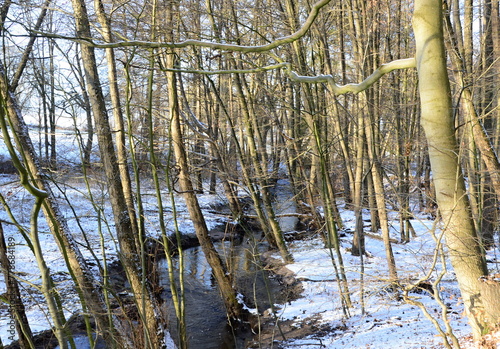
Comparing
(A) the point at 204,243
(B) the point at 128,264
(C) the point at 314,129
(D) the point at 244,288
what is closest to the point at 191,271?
(D) the point at 244,288

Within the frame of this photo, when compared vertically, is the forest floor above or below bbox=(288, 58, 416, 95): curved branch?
below

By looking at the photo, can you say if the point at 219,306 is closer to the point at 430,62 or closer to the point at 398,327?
the point at 398,327

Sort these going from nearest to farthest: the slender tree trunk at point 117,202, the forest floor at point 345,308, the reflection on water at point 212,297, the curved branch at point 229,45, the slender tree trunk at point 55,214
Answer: the curved branch at point 229,45, the forest floor at point 345,308, the slender tree trunk at point 55,214, the slender tree trunk at point 117,202, the reflection on water at point 212,297

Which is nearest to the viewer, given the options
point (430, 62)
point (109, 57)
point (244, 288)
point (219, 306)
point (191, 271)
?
point (430, 62)

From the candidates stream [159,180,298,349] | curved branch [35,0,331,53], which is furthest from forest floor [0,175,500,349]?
curved branch [35,0,331,53]

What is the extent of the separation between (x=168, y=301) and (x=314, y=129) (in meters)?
5.81

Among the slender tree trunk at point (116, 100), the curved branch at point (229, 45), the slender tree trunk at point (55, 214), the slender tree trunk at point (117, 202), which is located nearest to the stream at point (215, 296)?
the slender tree trunk at point (117, 202)

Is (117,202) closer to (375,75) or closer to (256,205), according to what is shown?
(256,205)

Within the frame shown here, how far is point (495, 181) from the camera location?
26.3ft

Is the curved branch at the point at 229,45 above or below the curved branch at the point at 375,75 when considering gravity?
above

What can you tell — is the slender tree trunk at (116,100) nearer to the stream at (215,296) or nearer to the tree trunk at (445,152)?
the stream at (215,296)

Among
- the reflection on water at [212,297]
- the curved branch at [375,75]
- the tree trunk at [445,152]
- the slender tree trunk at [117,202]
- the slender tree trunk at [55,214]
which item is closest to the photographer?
the tree trunk at [445,152]

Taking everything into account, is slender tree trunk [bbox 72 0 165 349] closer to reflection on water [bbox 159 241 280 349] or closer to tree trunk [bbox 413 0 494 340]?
reflection on water [bbox 159 241 280 349]

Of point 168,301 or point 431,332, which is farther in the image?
point 168,301
